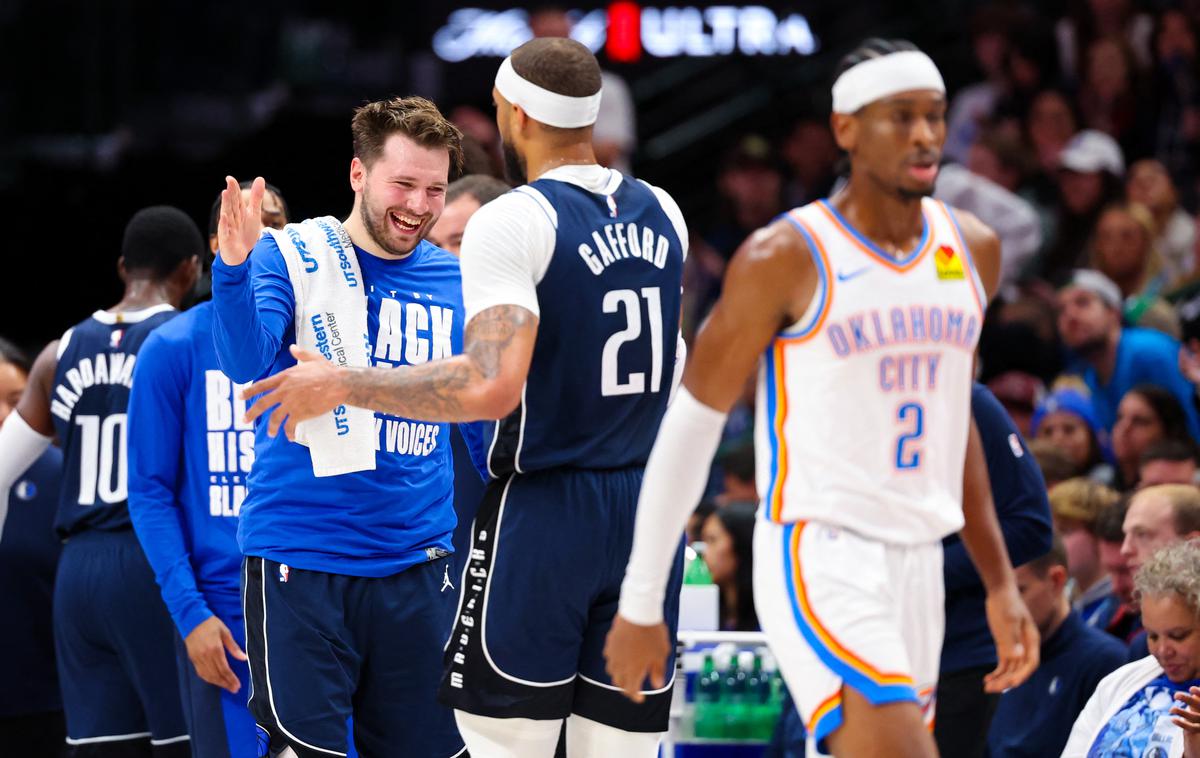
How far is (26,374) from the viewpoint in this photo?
7.61 meters

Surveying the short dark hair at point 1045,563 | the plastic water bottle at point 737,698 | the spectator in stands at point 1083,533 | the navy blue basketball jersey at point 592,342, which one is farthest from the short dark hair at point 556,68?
the spectator in stands at point 1083,533

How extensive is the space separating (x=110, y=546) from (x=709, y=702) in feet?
7.22

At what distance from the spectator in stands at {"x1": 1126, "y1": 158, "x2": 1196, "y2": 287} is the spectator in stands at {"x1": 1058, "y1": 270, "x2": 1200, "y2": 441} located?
1.25 metres

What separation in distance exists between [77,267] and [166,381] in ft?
27.4

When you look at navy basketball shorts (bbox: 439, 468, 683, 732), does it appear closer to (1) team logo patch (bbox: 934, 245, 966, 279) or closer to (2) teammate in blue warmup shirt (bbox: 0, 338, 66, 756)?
(1) team logo patch (bbox: 934, 245, 966, 279)

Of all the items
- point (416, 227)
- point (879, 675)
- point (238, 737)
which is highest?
point (416, 227)

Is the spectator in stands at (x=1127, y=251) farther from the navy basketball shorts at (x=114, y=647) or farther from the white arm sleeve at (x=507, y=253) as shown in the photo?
the white arm sleeve at (x=507, y=253)

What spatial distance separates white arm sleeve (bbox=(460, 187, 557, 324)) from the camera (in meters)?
3.92

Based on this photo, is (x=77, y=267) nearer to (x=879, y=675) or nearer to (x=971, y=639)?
(x=971, y=639)

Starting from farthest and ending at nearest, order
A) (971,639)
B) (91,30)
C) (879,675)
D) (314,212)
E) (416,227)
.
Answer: (91,30) → (314,212) → (971,639) → (416,227) → (879,675)

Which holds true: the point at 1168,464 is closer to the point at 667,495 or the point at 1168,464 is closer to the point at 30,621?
the point at 667,495

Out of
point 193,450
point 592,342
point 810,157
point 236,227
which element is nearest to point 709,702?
point 193,450

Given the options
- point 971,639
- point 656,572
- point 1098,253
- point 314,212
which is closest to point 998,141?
point 1098,253

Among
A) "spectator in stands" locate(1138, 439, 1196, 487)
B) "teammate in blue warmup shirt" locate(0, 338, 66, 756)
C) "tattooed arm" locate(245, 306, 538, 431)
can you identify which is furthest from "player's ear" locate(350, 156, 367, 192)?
"spectator in stands" locate(1138, 439, 1196, 487)
